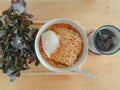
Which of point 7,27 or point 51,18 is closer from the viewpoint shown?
point 7,27

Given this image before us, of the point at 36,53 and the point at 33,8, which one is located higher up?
the point at 33,8

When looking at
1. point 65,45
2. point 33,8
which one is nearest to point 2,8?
point 33,8

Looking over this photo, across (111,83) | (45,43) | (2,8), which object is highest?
(2,8)

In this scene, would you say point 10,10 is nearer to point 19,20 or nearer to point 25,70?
point 19,20
